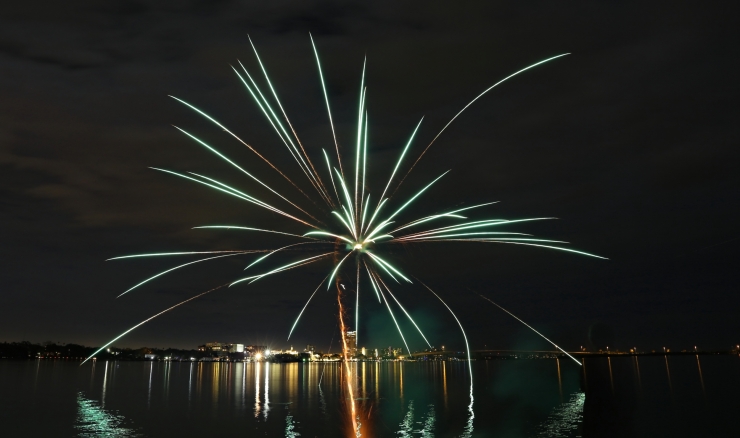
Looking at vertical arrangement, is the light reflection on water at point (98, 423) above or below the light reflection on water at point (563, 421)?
above

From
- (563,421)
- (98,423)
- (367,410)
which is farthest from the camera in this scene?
(367,410)

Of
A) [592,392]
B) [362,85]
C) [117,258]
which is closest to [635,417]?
[592,392]

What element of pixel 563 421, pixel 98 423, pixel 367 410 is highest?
pixel 98 423

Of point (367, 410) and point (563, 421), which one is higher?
point (367, 410)

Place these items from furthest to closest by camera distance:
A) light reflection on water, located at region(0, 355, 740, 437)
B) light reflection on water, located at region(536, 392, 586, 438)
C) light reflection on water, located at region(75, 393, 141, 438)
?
1. light reflection on water, located at region(0, 355, 740, 437)
2. light reflection on water, located at region(536, 392, 586, 438)
3. light reflection on water, located at region(75, 393, 141, 438)

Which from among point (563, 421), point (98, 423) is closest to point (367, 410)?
Result: point (563, 421)

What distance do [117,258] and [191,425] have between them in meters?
22.1

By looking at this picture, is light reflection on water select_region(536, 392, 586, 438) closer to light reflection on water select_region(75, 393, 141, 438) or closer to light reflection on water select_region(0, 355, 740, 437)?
light reflection on water select_region(0, 355, 740, 437)

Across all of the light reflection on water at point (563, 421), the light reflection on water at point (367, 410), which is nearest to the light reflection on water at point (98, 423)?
the light reflection on water at point (367, 410)

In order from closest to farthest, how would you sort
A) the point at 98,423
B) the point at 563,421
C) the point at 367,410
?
the point at 98,423
the point at 563,421
the point at 367,410

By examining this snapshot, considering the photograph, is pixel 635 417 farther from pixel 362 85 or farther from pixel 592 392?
pixel 362 85

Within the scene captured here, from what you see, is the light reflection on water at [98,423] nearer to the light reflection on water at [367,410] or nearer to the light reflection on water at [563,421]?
the light reflection on water at [367,410]

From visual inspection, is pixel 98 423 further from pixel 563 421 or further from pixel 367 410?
pixel 563 421

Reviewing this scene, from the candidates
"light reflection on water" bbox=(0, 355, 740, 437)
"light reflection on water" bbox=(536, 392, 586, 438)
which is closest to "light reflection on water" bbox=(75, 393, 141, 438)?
"light reflection on water" bbox=(0, 355, 740, 437)
